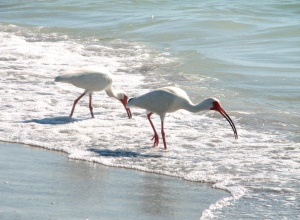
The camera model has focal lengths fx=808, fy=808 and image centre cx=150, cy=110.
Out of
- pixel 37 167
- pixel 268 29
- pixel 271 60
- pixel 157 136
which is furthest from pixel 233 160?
pixel 268 29

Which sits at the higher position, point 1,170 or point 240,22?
point 1,170

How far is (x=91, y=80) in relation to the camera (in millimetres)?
10859

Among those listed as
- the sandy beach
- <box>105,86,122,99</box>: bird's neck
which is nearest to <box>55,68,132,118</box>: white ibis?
<box>105,86,122,99</box>: bird's neck

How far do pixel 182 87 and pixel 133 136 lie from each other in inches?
148

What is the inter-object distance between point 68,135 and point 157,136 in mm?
1093

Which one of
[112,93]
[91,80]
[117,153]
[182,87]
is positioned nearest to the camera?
[117,153]

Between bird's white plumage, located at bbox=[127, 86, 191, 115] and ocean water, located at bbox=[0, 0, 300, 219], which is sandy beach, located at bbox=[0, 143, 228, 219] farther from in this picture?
bird's white plumage, located at bbox=[127, 86, 191, 115]

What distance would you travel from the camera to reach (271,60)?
51.1ft

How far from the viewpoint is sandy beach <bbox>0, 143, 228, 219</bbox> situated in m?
6.27

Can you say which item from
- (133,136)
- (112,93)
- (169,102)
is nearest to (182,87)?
(112,93)

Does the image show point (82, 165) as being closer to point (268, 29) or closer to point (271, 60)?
point (271, 60)

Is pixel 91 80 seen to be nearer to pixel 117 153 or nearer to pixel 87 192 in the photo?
pixel 117 153

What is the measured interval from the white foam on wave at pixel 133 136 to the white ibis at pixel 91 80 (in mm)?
215

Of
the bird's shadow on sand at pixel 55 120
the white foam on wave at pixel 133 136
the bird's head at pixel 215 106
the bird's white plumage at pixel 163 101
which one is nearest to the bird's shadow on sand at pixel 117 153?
the white foam on wave at pixel 133 136
